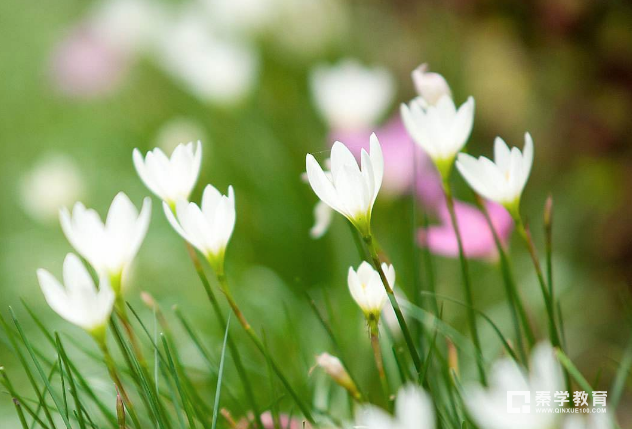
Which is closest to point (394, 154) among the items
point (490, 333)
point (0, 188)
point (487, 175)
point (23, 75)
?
point (490, 333)

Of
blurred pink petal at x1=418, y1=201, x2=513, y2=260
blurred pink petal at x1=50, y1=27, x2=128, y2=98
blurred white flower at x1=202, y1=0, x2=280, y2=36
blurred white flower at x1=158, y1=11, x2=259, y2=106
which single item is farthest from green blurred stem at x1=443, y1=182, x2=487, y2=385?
blurred pink petal at x1=50, y1=27, x2=128, y2=98

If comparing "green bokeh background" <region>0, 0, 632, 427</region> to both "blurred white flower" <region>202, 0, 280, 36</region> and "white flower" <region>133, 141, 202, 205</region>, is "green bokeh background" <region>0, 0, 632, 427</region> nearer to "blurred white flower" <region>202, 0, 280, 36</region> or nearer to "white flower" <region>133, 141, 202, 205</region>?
"blurred white flower" <region>202, 0, 280, 36</region>

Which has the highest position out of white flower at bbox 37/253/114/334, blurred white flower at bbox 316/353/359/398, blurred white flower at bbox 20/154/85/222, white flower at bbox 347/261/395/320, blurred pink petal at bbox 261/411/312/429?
blurred white flower at bbox 20/154/85/222

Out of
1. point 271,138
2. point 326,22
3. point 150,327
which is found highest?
point 326,22

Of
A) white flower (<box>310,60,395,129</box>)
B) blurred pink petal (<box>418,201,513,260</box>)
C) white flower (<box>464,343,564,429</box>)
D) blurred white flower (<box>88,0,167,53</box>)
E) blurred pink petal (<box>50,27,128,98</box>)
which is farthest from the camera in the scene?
blurred pink petal (<box>50,27,128,98</box>)

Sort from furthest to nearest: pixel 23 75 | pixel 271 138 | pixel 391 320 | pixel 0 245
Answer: pixel 23 75, pixel 0 245, pixel 271 138, pixel 391 320

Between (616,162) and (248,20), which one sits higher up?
(248,20)

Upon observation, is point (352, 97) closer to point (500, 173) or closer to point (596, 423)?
point (500, 173)

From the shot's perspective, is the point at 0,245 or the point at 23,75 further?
the point at 23,75

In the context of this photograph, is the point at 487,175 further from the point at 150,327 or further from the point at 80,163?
the point at 80,163
